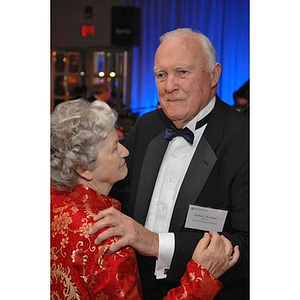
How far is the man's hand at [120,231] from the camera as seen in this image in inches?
59.6

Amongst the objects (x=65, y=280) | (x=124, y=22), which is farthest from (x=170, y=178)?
(x=124, y=22)

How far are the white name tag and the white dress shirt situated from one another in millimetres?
79

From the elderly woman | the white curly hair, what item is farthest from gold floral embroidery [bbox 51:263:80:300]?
the white curly hair

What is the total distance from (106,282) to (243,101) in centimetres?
100

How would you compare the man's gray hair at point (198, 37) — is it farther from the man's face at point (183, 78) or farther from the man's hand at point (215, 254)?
the man's hand at point (215, 254)

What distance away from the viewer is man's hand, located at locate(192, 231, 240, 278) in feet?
5.17

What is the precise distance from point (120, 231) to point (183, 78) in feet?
1.92

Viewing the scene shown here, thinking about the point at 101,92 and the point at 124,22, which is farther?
the point at 124,22

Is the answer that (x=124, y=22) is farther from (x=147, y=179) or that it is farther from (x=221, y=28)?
(x=147, y=179)

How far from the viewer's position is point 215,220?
1.81m

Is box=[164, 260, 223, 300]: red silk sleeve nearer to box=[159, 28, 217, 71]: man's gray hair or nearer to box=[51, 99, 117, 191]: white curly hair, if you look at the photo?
box=[51, 99, 117, 191]: white curly hair

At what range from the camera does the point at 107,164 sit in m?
1.67
